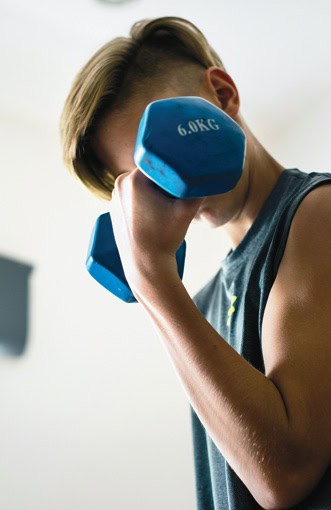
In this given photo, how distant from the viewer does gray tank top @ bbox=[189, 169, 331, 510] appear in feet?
2.61

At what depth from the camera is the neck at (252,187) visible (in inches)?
39.1

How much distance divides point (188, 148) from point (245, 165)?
13.4 inches

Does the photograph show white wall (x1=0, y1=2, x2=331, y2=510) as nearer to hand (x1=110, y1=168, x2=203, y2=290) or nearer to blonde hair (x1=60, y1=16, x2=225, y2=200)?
blonde hair (x1=60, y1=16, x2=225, y2=200)

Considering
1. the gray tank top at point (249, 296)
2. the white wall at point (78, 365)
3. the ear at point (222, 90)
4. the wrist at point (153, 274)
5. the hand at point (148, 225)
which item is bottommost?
the white wall at point (78, 365)

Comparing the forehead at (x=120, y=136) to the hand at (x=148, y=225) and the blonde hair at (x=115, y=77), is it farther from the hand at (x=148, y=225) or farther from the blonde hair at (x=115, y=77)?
the hand at (x=148, y=225)

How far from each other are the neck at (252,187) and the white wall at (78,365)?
98cm

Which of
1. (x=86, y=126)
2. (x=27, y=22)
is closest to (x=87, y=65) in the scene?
(x=86, y=126)

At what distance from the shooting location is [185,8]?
1.90m

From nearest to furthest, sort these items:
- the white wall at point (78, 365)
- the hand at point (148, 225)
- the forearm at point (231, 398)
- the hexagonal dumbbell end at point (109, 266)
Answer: the forearm at point (231, 398)
the hand at point (148, 225)
the hexagonal dumbbell end at point (109, 266)
the white wall at point (78, 365)

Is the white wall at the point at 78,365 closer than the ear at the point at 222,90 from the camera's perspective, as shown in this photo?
No

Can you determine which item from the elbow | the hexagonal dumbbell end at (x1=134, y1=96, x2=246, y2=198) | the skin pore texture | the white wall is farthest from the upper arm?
the white wall

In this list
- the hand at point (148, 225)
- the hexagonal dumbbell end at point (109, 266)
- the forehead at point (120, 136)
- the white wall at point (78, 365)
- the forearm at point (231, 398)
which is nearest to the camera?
the forearm at point (231, 398)

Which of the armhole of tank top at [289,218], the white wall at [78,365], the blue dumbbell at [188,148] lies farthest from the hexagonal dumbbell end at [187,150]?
the white wall at [78,365]

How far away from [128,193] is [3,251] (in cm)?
131
